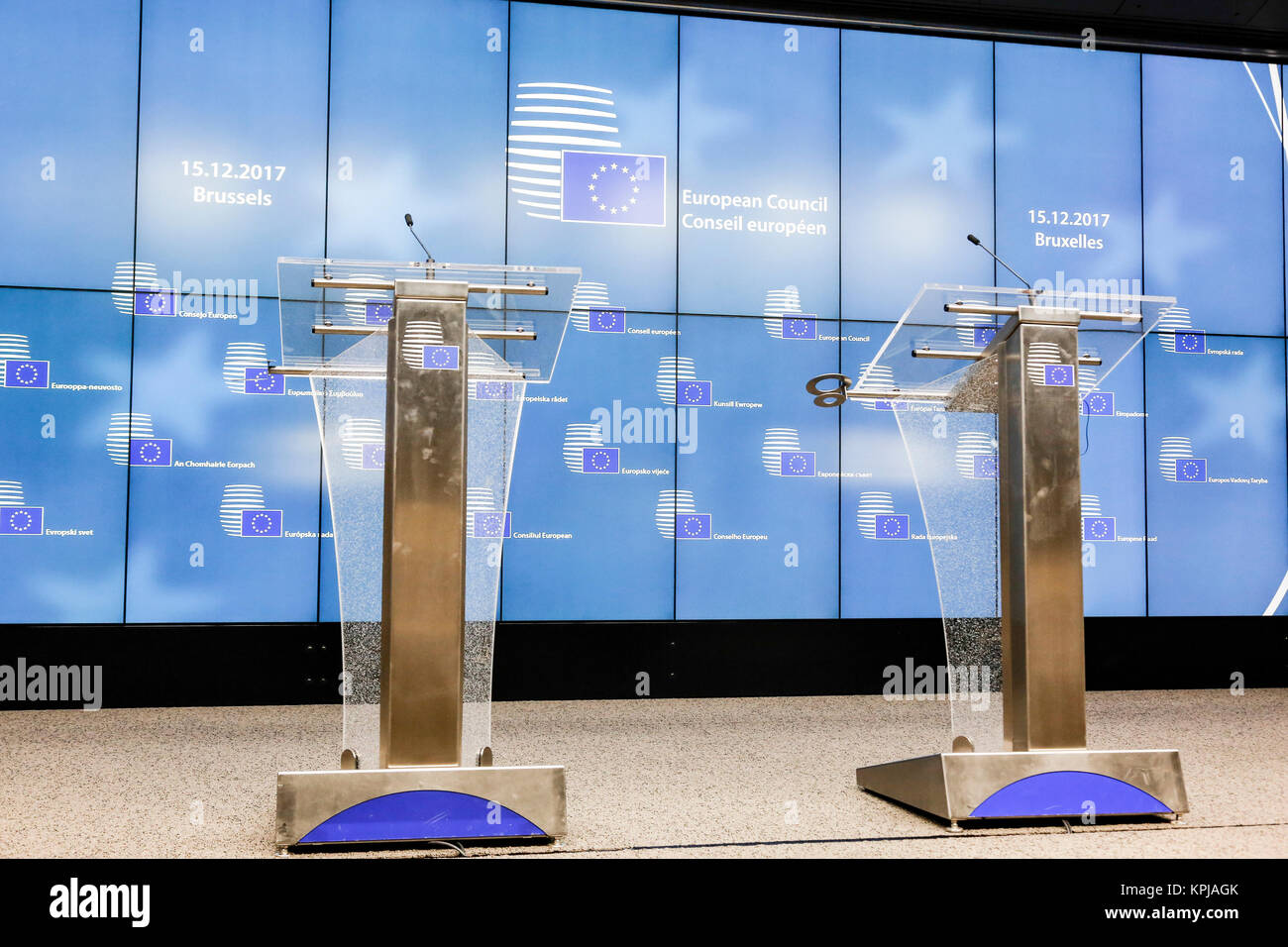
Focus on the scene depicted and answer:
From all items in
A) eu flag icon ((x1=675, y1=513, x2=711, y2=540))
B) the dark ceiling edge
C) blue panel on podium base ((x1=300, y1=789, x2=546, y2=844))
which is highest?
the dark ceiling edge

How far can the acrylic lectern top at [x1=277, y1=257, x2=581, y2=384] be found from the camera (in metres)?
2.20

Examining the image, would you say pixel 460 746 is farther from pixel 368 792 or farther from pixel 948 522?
pixel 948 522

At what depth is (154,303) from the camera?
14.4ft

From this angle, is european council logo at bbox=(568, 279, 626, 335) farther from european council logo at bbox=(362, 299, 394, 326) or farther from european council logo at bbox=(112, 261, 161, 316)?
european council logo at bbox=(362, 299, 394, 326)

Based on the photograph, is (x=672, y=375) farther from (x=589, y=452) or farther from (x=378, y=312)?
(x=378, y=312)

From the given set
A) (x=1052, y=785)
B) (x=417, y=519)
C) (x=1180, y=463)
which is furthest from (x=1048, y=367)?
(x=1180, y=463)

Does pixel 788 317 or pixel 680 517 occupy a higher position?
pixel 788 317

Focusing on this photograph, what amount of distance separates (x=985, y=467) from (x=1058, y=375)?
1.00ft

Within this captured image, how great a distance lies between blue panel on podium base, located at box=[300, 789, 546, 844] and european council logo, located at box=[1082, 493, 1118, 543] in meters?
4.03

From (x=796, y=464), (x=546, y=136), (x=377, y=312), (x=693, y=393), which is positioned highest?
(x=546, y=136)

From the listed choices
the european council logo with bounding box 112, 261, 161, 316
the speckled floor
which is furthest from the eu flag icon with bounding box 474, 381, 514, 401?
the european council logo with bounding box 112, 261, 161, 316

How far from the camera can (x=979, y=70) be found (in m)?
5.12

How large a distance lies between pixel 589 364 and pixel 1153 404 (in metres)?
3.16
